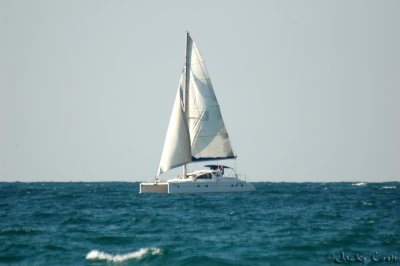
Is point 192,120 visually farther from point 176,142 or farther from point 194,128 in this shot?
point 176,142

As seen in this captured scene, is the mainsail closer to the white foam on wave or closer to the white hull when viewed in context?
the white hull

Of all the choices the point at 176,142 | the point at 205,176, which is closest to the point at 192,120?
the point at 176,142

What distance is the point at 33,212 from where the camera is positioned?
196ft

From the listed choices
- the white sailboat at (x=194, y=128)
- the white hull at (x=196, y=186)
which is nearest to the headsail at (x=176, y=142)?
the white sailboat at (x=194, y=128)

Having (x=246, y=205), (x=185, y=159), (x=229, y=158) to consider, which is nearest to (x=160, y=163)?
(x=185, y=159)

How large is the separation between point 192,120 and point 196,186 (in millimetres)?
10532

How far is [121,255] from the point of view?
34719 mm

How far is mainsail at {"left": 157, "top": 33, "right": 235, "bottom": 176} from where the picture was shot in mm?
92938

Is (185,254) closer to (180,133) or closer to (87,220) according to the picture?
(87,220)

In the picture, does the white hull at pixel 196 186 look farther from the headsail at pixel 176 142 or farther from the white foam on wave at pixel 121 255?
the white foam on wave at pixel 121 255

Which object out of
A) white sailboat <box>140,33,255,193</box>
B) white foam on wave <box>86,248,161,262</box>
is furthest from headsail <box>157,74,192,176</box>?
white foam on wave <box>86,248,161,262</box>

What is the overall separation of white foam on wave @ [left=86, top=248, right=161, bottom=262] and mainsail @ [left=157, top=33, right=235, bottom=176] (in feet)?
188

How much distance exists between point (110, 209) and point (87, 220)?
42.9 feet

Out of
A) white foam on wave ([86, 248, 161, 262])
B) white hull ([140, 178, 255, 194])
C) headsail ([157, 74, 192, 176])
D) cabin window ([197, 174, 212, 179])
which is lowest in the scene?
white foam on wave ([86, 248, 161, 262])
